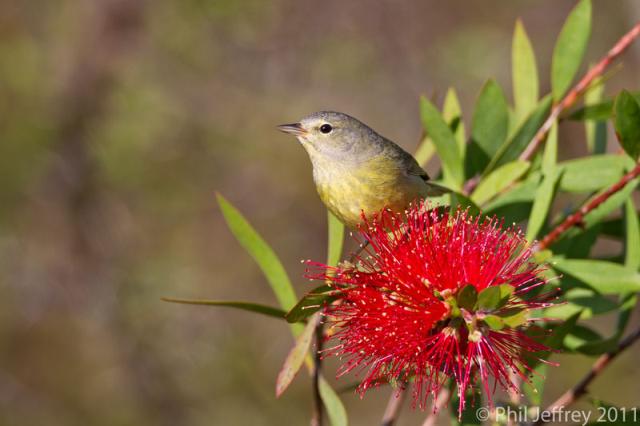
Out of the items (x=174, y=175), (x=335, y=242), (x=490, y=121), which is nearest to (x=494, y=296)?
(x=335, y=242)

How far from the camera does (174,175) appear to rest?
320 inches

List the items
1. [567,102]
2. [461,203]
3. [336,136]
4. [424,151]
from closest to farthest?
[461,203] → [567,102] → [424,151] → [336,136]

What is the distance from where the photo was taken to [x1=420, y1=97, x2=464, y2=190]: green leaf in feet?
7.68

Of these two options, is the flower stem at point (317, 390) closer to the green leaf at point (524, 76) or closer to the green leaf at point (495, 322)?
the green leaf at point (495, 322)

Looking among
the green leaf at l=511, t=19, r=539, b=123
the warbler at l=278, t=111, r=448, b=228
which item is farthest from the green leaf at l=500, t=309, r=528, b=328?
the green leaf at l=511, t=19, r=539, b=123

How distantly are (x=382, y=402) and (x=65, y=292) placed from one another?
3.52 metres

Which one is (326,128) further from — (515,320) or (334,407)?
(515,320)

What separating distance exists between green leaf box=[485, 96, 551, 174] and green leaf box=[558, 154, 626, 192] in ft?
0.45

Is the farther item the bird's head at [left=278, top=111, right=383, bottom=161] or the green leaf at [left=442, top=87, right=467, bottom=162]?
the bird's head at [left=278, top=111, right=383, bottom=161]

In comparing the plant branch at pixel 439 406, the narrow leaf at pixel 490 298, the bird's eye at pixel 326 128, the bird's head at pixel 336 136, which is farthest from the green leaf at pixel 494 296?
the bird's eye at pixel 326 128

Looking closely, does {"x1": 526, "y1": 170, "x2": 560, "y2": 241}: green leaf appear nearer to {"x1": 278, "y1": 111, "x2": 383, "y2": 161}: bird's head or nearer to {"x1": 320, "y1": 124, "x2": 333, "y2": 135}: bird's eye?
{"x1": 278, "y1": 111, "x2": 383, "y2": 161}: bird's head

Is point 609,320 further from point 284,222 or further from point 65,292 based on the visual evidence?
point 65,292

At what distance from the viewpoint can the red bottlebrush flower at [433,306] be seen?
183 centimetres

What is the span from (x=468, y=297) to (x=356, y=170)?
4.55ft
